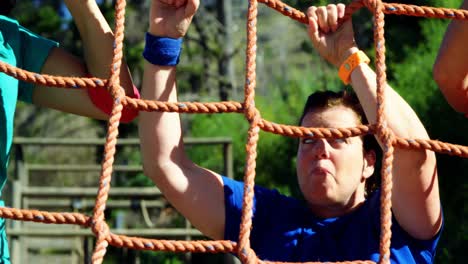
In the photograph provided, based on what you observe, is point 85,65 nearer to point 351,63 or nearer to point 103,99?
point 103,99

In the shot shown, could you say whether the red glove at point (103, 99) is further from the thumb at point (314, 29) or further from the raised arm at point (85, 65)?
the thumb at point (314, 29)

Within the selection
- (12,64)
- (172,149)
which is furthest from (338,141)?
(12,64)

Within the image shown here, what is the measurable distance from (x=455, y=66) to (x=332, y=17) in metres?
0.21

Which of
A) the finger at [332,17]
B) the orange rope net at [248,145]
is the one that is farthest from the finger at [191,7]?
the finger at [332,17]

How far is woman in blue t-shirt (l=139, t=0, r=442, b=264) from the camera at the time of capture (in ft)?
4.18

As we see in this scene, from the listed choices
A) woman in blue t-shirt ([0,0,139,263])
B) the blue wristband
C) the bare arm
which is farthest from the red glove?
the bare arm

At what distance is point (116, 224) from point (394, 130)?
A: 3.62 m

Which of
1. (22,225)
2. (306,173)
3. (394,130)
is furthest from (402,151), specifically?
(22,225)

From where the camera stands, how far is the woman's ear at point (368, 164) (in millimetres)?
1434

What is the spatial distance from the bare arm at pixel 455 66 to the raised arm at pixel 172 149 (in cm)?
41

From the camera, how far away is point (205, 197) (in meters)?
1.35

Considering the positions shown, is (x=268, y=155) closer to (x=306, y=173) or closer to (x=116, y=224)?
(x=116, y=224)

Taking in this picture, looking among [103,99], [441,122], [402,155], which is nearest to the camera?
[402,155]

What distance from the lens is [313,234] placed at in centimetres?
133
